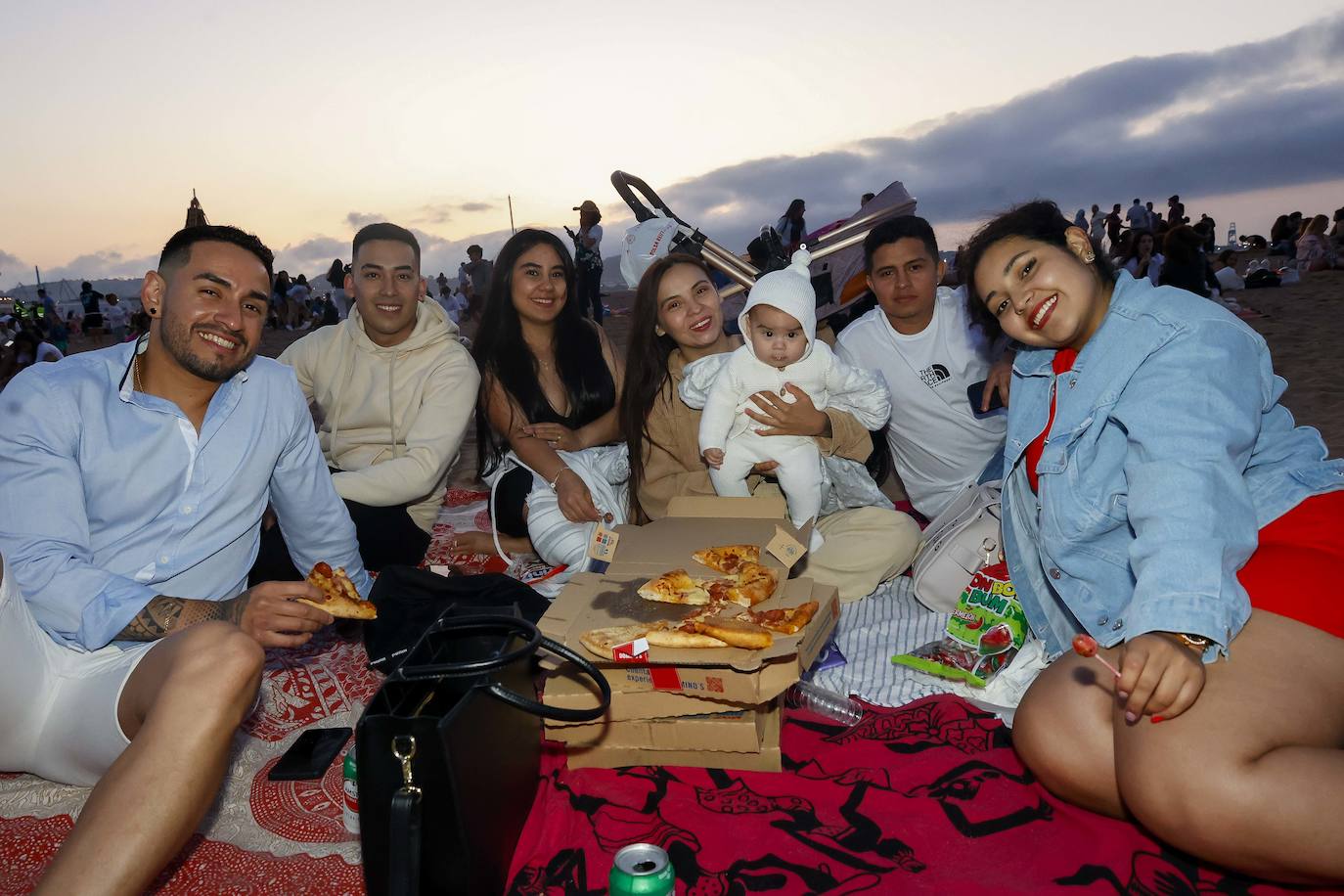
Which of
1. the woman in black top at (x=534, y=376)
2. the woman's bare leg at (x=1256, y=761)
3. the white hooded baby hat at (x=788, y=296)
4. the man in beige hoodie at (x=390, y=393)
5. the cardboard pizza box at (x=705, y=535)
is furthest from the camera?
the woman in black top at (x=534, y=376)

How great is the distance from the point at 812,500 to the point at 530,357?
1.77m

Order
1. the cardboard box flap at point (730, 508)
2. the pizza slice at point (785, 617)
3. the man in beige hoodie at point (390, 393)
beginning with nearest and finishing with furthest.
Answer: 1. the pizza slice at point (785, 617)
2. the cardboard box flap at point (730, 508)
3. the man in beige hoodie at point (390, 393)

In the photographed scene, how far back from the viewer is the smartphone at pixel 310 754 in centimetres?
293

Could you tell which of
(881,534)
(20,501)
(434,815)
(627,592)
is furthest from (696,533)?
(20,501)

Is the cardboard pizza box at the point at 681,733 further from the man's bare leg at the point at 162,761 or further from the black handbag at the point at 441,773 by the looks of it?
the man's bare leg at the point at 162,761

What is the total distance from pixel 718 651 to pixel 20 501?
207 centimetres

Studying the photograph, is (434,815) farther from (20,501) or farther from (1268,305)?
(1268,305)

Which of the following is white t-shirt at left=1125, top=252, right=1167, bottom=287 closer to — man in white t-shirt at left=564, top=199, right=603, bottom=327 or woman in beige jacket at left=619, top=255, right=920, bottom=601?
man in white t-shirt at left=564, top=199, right=603, bottom=327

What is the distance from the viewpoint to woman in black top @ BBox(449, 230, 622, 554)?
15.5 feet

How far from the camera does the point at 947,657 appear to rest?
136 inches

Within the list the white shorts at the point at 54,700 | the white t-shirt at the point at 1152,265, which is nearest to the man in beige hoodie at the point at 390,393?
the white shorts at the point at 54,700

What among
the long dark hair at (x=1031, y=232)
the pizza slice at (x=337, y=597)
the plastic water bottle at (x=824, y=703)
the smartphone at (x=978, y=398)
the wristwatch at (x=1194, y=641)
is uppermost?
the long dark hair at (x=1031, y=232)

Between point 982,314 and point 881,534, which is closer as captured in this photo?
point 982,314

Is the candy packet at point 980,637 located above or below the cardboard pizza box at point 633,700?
below
